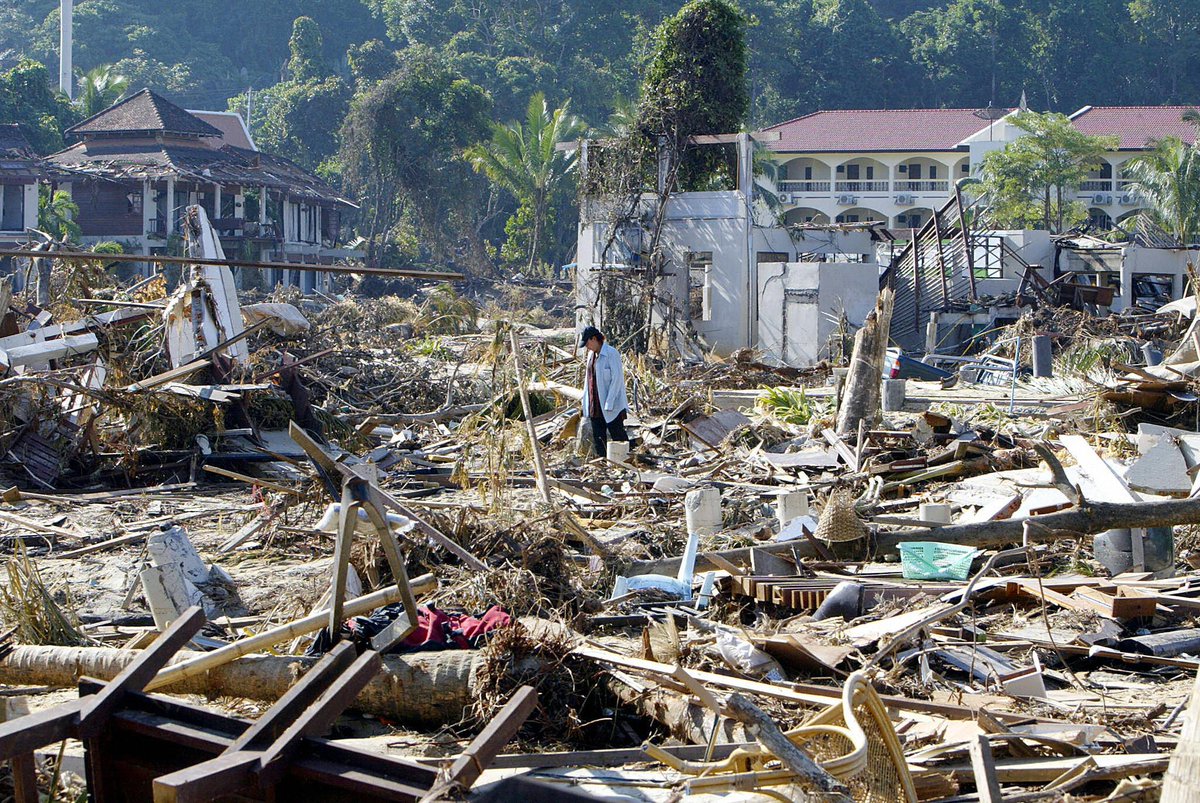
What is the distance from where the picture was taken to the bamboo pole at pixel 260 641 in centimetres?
445

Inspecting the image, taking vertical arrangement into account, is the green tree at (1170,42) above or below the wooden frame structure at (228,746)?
above

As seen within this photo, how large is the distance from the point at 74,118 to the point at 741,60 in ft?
107

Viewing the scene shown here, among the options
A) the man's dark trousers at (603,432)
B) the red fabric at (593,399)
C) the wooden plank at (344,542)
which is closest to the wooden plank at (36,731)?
the wooden plank at (344,542)

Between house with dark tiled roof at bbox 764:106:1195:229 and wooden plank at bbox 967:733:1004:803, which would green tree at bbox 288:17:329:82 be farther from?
wooden plank at bbox 967:733:1004:803

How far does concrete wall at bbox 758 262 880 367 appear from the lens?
71.6 ft

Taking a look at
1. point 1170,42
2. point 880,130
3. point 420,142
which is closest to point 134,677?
point 420,142

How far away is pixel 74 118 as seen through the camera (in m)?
46.9

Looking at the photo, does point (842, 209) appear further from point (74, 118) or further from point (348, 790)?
point (348, 790)

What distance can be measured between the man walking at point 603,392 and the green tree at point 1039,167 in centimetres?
3517

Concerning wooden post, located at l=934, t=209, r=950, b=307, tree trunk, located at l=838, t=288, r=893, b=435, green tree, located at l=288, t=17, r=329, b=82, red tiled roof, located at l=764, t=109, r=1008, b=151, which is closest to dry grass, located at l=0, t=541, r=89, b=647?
tree trunk, located at l=838, t=288, r=893, b=435

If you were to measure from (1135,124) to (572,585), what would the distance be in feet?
185

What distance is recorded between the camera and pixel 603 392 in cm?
1111

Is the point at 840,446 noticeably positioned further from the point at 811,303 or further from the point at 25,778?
the point at 811,303

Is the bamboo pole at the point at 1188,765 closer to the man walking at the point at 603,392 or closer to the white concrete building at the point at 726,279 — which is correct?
the man walking at the point at 603,392
